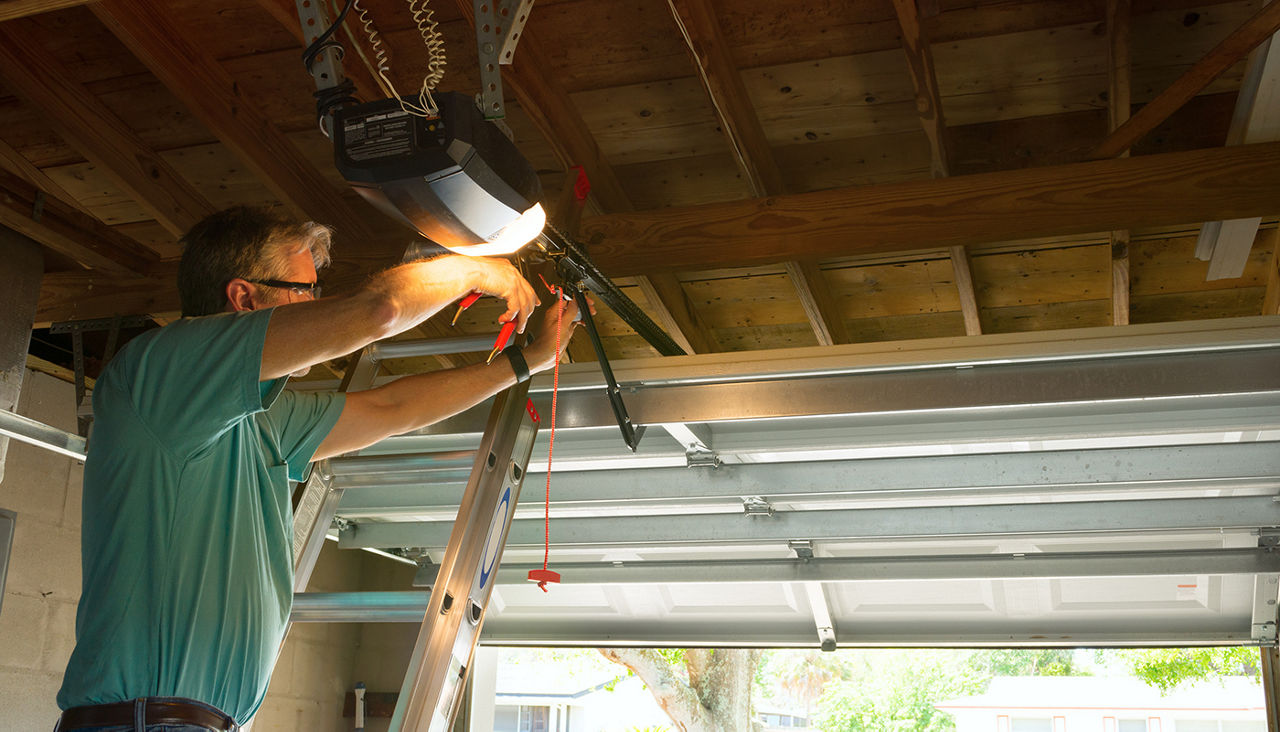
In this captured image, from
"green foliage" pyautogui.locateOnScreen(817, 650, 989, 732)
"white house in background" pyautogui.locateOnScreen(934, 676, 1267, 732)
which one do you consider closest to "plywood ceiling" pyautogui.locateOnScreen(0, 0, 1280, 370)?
"white house in background" pyautogui.locateOnScreen(934, 676, 1267, 732)

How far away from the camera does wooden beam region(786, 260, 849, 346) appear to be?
131 inches

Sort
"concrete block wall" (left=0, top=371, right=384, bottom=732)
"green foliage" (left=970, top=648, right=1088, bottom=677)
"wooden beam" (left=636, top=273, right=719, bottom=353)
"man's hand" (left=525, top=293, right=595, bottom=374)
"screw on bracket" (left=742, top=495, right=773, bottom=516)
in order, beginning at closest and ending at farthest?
"man's hand" (left=525, top=293, right=595, bottom=374) → "screw on bracket" (left=742, top=495, right=773, bottom=516) → "wooden beam" (left=636, top=273, right=719, bottom=353) → "concrete block wall" (left=0, top=371, right=384, bottom=732) → "green foliage" (left=970, top=648, right=1088, bottom=677)

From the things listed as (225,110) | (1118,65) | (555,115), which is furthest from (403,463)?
(1118,65)

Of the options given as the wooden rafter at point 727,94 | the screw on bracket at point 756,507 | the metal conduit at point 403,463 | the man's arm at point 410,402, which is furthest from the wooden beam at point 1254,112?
the metal conduit at point 403,463

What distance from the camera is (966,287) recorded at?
10.8ft

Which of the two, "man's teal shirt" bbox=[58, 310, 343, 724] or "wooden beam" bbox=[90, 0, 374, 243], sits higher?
"wooden beam" bbox=[90, 0, 374, 243]

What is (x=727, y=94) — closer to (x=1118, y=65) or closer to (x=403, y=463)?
(x=1118, y=65)

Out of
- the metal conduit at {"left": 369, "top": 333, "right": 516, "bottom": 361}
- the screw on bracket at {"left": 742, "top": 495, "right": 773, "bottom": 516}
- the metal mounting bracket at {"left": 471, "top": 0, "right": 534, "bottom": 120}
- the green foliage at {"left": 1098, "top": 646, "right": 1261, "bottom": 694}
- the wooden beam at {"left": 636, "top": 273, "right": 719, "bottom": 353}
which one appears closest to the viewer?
the metal mounting bracket at {"left": 471, "top": 0, "right": 534, "bottom": 120}

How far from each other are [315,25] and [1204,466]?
92.2 inches

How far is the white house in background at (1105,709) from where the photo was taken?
47.6ft

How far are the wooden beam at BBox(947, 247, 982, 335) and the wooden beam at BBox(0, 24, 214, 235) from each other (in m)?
2.31

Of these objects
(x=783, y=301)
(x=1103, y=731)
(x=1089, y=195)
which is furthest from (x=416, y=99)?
(x=1103, y=731)

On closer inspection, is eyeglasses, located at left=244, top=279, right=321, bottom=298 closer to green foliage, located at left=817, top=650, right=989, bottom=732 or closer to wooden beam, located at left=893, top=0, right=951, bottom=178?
wooden beam, located at left=893, top=0, right=951, bottom=178

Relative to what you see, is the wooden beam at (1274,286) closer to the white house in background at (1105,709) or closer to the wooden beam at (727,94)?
the wooden beam at (727,94)
